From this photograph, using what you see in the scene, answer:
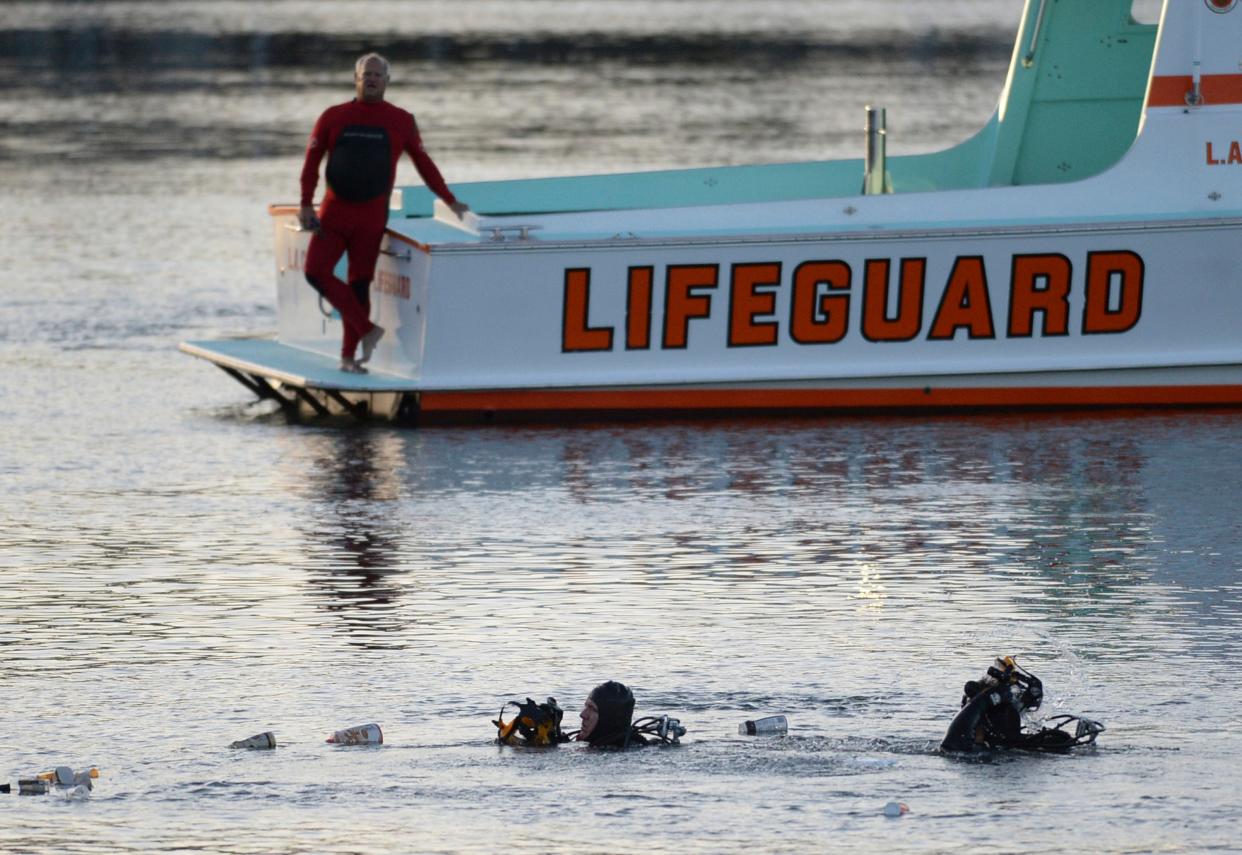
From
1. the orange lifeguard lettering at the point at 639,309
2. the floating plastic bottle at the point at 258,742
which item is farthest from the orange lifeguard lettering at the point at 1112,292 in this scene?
the floating plastic bottle at the point at 258,742

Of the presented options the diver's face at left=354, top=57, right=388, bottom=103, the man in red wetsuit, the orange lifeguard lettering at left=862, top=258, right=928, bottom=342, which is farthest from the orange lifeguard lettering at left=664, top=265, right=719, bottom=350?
the diver's face at left=354, top=57, right=388, bottom=103

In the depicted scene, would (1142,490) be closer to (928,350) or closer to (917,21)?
(928,350)

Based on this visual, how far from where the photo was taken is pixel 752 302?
1378cm

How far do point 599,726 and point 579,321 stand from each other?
6.01m

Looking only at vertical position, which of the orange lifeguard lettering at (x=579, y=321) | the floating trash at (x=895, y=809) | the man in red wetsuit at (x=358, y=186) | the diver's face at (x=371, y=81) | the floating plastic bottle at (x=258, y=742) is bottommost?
the floating plastic bottle at (x=258, y=742)

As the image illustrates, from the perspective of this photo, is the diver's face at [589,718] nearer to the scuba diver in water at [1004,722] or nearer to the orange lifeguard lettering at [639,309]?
the scuba diver in water at [1004,722]

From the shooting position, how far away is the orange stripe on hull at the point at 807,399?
13.9 m

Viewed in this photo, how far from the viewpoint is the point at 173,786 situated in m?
7.61

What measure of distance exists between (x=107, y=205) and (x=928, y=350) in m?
12.3

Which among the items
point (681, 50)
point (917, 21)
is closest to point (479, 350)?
point (681, 50)

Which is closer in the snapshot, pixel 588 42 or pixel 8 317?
pixel 8 317

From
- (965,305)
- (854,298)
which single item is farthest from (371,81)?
(965,305)

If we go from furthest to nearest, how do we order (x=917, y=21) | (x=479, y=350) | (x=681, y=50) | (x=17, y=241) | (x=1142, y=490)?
(x=917, y=21) < (x=681, y=50) < (x=17, y=241) < (x=479, y=350) < (x=1142, y=490)

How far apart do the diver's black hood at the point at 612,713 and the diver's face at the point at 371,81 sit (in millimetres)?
6414
